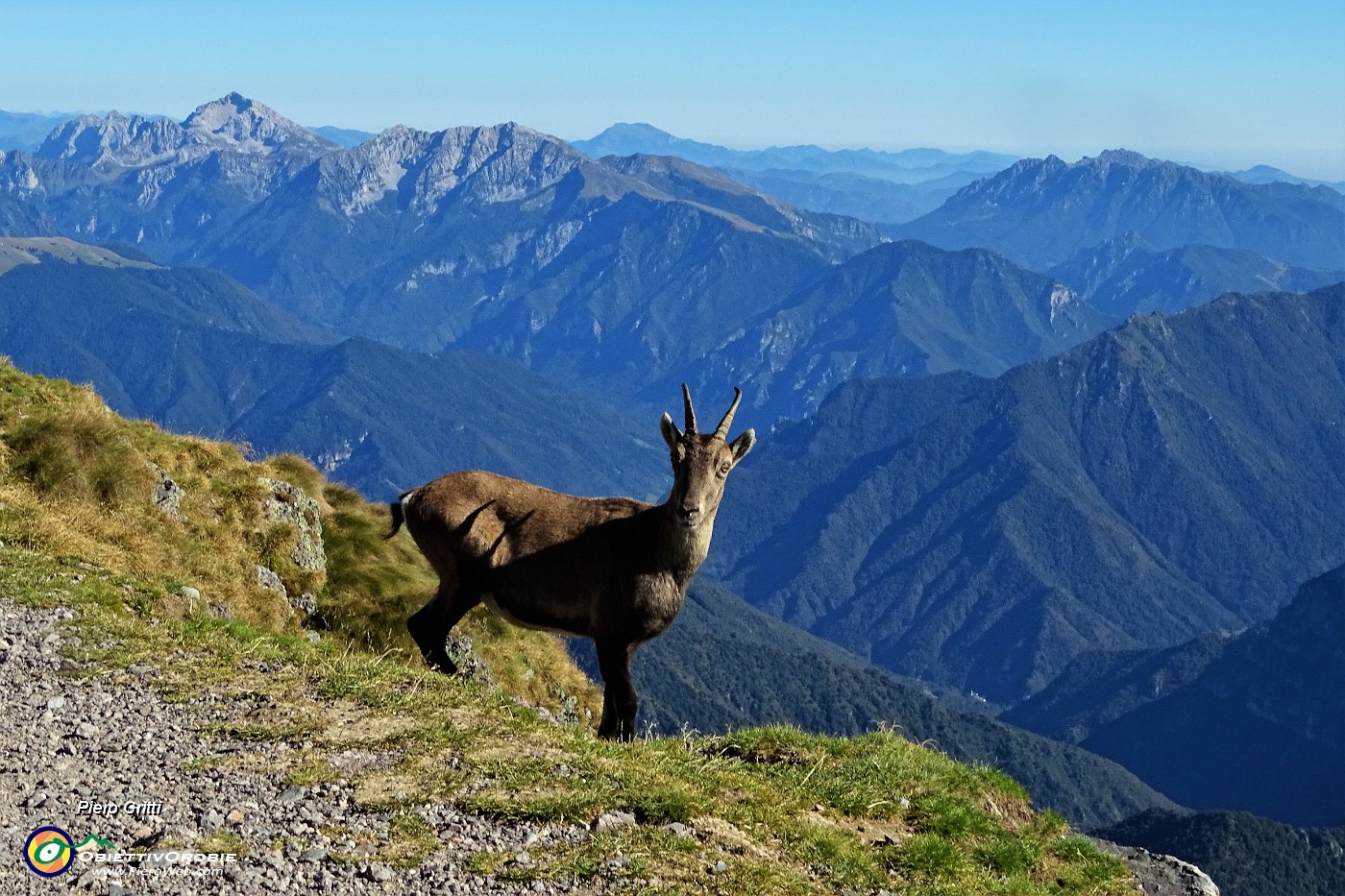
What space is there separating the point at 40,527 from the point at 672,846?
604 inches

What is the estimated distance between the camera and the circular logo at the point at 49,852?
1059 centimetres

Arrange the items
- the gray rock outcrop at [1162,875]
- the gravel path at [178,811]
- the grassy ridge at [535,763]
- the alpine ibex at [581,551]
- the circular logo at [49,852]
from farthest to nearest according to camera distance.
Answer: the alpine ibex at [581,551], the gray rock outcrop at [1162,875], the grassy ridge at [535,763], the gravel path at [178,811], the circular logo at [49,852]


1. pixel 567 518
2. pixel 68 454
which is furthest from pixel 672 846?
pixel 68 454

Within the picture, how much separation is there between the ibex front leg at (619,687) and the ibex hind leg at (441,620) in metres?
2.67

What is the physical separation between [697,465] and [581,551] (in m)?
2.32

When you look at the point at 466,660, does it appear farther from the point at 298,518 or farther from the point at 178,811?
the point at 178,811

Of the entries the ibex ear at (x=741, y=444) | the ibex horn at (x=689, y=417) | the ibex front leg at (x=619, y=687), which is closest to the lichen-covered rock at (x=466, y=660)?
the ibex front leg at (x=619, y=687)

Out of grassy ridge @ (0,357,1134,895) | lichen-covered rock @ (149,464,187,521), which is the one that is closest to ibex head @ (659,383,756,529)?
grassy ridge @ (0,357,1134,895)

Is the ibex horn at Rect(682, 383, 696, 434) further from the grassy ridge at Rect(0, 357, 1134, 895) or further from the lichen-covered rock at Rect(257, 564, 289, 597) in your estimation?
the lichen-covered rock at Rect(257, 564, 289, 597)

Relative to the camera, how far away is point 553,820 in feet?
41.4

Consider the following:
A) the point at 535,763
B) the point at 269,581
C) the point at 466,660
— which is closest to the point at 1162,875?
the point at 535,763

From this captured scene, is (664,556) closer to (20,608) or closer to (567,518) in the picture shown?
(567,518)

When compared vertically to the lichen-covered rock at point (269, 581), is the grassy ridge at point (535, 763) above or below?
above

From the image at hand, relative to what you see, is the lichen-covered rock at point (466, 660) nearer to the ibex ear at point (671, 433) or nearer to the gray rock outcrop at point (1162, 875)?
the ibex ear at point (671, 433)
